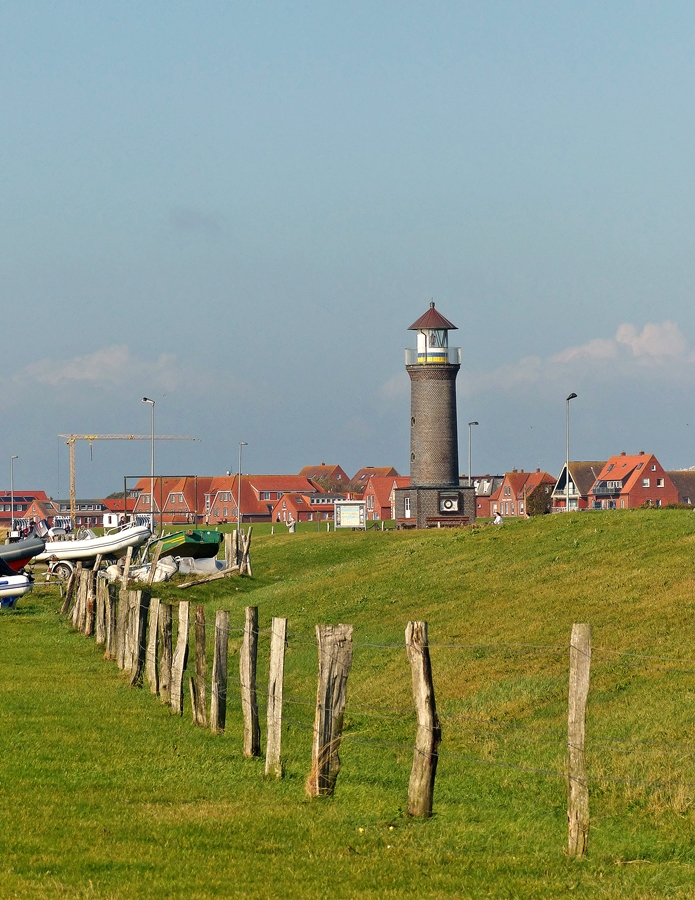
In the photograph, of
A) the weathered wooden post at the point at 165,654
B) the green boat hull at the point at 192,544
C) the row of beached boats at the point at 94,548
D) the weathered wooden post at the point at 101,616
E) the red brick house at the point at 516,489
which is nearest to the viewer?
the weathered wooden post at the point at 165,654

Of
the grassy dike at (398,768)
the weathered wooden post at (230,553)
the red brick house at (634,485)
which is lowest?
the grassy dike at (398,768)

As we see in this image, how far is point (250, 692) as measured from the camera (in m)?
16.0

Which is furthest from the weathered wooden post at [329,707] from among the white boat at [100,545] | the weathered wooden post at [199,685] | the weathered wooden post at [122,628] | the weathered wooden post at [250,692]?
the white boat at [100,545]

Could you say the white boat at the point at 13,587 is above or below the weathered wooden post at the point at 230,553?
below

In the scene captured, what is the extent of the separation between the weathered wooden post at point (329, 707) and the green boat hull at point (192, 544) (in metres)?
41.0

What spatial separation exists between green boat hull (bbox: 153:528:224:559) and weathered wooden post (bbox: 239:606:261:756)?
37.9 meters

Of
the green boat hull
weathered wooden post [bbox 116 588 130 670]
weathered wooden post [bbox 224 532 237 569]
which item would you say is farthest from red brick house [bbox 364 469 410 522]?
weathered wooden post [bbox 116 588 130 670]

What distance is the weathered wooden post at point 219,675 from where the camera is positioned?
17.3 m

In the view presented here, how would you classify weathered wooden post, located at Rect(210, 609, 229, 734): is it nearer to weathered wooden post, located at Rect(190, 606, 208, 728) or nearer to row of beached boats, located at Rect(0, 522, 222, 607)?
weathered wooden post, located at Rect(190, 606, 208, 728)

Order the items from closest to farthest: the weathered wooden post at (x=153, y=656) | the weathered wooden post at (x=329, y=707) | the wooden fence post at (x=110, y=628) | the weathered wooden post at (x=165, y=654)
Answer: the weathered wooden post at (x=329, y=707)
the weathered wooden post at (x=165, y=654)
the weathered wooden post at (x=153, y=656)
the wooden fence post at (x=110, y=628)

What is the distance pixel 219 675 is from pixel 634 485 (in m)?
139

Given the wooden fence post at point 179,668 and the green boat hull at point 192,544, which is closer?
the wooden fence post at point 179,668

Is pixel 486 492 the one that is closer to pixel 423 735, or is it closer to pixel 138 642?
pixel 138 642

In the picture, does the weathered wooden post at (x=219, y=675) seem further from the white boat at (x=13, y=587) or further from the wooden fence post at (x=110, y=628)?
the white boat at (x=13, y=587)
